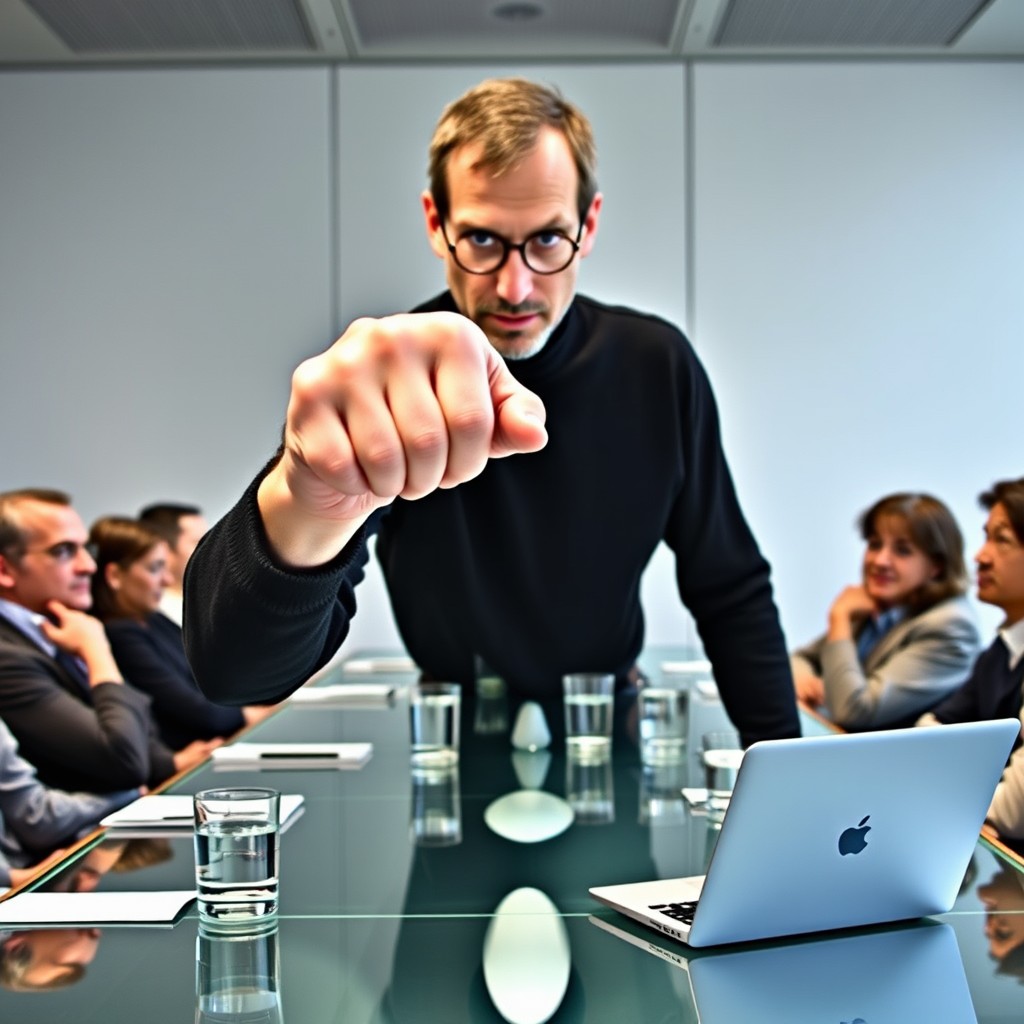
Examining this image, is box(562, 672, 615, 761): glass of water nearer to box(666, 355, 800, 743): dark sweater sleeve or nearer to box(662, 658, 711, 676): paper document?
box(666, 355, 800, 743): dark sweater sleeve

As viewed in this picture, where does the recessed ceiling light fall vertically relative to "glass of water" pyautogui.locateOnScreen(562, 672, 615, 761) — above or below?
above

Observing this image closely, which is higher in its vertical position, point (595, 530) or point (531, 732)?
point (595, 530)

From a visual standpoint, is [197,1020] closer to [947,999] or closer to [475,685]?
[947,999]

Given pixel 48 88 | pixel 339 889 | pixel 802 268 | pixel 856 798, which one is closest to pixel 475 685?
pixel 339 889

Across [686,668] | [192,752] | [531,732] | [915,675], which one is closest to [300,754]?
[531,732]

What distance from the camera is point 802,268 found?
546cm

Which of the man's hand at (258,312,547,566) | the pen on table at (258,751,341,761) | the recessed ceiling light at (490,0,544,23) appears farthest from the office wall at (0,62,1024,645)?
the man's hand at (258,312,547,566)

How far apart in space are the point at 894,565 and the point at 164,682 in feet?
6.45

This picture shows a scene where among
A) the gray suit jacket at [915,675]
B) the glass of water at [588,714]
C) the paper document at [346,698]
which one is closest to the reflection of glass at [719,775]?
the glass of water at [588,714]

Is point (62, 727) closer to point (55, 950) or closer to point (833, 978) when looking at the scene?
point (55, 950)

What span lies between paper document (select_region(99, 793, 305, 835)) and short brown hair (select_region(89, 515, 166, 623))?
1943 mm

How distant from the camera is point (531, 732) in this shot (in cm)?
194

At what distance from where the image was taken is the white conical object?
1937 millimetres

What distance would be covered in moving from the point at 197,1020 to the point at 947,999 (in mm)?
485
